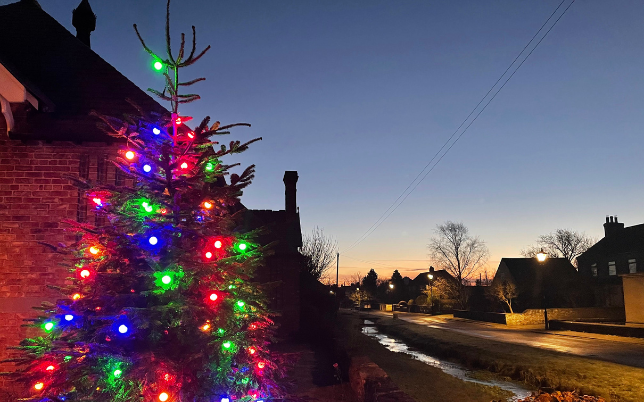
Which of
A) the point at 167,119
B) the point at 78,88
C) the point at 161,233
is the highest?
the point at 78,88

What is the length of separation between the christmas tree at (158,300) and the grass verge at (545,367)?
27.6ft

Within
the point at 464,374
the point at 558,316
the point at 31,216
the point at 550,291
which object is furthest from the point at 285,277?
the point at 550,291

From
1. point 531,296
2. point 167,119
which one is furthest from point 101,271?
point 531,296

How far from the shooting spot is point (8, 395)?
23.5 ft

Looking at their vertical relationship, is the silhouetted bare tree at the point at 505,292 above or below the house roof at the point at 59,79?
below

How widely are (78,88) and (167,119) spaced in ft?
18.0

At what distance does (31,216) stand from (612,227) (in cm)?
6008

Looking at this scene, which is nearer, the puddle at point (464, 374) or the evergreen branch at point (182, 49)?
the evergreen branch at point (182, 49)

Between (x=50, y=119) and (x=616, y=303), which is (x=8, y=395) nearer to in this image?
(x=50, y=119)

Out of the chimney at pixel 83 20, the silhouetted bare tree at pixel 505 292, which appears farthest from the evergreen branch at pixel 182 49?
the silhouetted bare tree at pixel 505 292

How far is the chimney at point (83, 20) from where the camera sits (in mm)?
12453

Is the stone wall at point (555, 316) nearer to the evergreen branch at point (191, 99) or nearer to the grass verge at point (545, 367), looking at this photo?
the grass verge at point (545, 367)

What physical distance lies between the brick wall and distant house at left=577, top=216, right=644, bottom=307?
45.9m

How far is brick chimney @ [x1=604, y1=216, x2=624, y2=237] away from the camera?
51.7 meters
